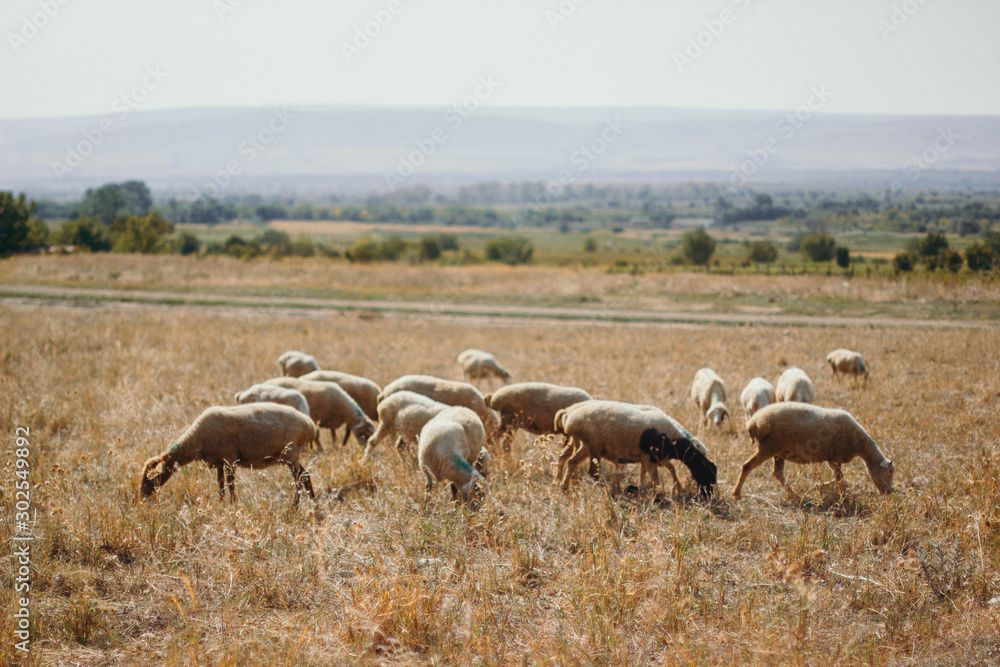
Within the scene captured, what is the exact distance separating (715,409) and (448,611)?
7.19 m

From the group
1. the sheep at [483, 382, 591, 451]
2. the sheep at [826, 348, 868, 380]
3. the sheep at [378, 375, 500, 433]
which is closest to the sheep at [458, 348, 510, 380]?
the sheep at [378, 375, 500, 433]

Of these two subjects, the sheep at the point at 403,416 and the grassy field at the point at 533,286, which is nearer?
the sheep at the point at 403,416

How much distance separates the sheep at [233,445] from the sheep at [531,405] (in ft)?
10.6

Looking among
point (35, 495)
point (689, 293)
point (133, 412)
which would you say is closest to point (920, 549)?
point (35, 495)

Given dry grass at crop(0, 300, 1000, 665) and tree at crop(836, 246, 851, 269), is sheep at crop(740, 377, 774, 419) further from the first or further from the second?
tree at crop(836, 246, 851, 269)

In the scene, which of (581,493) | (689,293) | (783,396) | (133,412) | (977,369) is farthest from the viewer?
(689,293)

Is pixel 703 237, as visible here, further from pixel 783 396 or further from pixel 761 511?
pixel 761 511

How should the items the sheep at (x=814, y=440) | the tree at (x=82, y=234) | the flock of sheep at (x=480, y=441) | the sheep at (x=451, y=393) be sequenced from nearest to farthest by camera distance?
the flock of sheep at (x=480, y=441)
the sheep at (x=814, y=440)
the sheep at (x=451, y=393)
the tree at (x=82, y=234)

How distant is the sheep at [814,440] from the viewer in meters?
8.20

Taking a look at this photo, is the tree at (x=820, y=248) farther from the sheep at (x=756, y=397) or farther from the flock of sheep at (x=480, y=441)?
the flock of sheep at (x=480, y=441)

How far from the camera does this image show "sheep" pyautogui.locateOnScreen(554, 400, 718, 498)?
8.16 meters


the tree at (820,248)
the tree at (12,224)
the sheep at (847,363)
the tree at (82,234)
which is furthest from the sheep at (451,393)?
the tree at (82,234)

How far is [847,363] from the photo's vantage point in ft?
49.1

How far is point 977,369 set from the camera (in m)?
15.3
